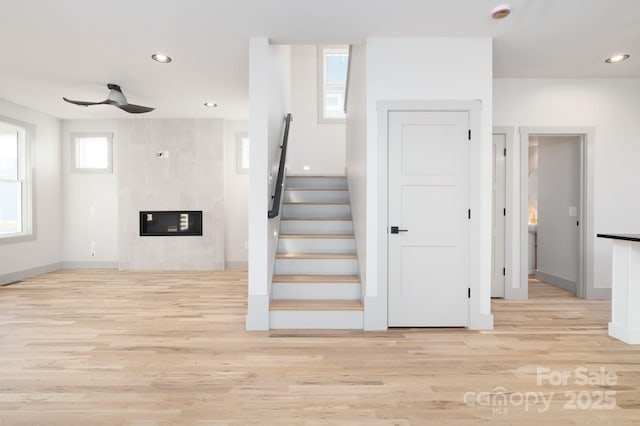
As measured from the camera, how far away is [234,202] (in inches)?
265

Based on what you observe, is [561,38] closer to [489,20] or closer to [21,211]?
[489,20]

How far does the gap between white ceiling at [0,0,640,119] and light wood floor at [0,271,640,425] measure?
2.79 meters

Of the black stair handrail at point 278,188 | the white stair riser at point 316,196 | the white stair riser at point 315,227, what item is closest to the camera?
the black stair handrail at point 278,188

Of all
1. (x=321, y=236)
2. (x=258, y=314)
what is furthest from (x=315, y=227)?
(x=258, y=314)

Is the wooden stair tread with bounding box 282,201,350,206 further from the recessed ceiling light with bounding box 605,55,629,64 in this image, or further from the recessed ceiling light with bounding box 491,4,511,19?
the recessed ceiling light with bounding box 605,55,629,64

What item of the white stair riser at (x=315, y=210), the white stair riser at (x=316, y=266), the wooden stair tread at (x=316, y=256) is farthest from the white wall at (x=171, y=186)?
the white stair riser at (x=316, y=266)

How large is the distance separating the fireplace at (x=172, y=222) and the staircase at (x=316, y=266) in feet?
7.64

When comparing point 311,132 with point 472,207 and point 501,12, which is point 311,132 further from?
point 501,12

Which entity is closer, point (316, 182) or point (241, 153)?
point (316, 182)

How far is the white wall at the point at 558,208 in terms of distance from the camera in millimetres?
4914

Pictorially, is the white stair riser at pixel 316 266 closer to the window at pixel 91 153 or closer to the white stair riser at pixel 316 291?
the white stair riser at pixel 316 291

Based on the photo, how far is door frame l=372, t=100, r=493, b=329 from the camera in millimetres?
3367

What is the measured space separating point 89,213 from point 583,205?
26.7 ft

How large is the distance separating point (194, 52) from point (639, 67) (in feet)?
16.8
